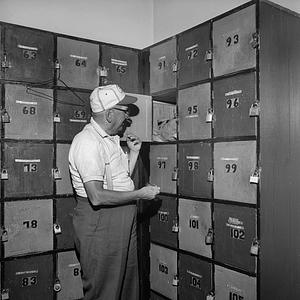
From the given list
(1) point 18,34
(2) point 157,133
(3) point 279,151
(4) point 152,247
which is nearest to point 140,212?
(4) point 152,247

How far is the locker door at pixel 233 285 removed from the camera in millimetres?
2051

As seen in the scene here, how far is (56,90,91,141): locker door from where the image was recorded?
2.60m

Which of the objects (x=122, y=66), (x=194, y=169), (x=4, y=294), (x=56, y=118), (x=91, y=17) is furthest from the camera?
(x=91, y=17)

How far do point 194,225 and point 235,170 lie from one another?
0.54 m

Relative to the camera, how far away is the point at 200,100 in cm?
241

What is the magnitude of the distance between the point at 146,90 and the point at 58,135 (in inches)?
32.4

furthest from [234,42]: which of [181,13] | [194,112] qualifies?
[181,13]

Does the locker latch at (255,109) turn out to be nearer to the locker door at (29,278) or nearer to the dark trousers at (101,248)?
the dark trousers at (101,248)

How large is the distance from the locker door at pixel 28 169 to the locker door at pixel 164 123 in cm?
84

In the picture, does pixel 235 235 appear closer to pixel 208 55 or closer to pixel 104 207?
pixel 104 207

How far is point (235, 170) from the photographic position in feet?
7.04

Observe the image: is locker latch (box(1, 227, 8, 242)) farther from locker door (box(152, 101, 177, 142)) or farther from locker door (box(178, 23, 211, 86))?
locker door (box(178, 23, 211, 86))

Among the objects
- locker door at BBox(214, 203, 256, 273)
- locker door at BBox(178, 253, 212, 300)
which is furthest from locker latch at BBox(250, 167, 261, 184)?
locker door at BBox(178, 253, 212, 300)

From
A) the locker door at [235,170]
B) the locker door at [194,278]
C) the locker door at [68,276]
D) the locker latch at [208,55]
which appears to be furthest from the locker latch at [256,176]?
the locker door at [68,276]
